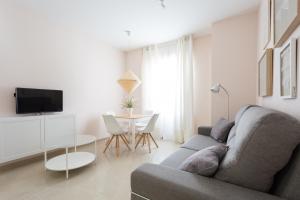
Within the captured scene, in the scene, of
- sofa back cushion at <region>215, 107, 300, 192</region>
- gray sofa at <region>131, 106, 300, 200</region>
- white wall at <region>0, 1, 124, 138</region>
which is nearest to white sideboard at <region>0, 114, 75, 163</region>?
white wall at <region>0, 1, 124, 138</region>

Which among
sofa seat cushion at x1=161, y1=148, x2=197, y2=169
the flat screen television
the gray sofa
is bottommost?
sofa seat cushion at x1=161, y1=148, x2=197, y2=169

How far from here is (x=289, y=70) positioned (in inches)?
48.2

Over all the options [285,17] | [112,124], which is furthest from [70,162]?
[285,17]

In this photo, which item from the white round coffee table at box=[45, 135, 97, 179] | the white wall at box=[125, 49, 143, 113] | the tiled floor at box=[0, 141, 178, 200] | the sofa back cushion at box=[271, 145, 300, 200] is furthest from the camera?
the white wall at box=[125, 49, 143, 113]

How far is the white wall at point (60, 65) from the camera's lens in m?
2.50

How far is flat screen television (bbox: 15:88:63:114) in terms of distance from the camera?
2.54 m

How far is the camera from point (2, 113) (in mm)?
2457

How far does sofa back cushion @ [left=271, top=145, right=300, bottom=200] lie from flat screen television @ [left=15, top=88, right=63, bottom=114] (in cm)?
333

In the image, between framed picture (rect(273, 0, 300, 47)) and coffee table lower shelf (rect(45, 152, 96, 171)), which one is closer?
framed picture (rect(273, 0, 300, 47))

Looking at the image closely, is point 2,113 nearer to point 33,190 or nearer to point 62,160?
point 62,160

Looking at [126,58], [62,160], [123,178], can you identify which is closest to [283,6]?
[123,178]

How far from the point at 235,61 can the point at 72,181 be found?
11.1 ft

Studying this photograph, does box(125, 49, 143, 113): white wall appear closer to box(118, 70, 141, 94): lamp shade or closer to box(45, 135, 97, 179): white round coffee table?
box(118, 70, 141, 94): lamp shade

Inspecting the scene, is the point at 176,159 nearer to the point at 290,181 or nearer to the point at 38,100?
the point at 290,181
